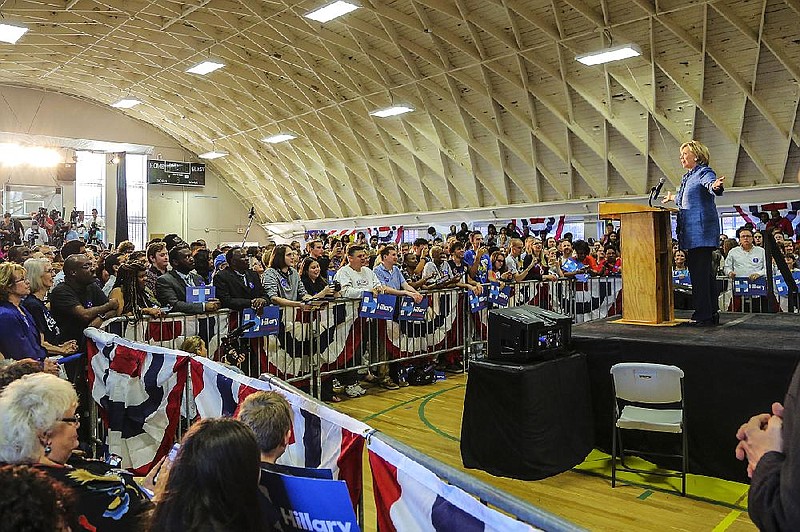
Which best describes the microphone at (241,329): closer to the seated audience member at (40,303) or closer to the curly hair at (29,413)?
the seated audience member at (40,303)

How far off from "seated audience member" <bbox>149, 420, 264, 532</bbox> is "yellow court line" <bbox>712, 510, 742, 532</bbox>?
2.95m

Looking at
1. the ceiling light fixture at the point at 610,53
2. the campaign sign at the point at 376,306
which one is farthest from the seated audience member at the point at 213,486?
the ceiling light fixture at the point at 610,53

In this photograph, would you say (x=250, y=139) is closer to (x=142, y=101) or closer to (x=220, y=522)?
(x=142, y=101)

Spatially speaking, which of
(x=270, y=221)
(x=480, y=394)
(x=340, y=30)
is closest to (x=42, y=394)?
(x=480, y=394)

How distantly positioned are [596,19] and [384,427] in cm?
1120

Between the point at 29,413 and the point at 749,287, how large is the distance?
952 centimetres

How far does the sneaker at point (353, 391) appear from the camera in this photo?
7.08 metres

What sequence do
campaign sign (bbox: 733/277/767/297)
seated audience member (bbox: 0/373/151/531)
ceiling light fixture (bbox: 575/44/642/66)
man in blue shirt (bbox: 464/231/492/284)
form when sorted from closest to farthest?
1. seated audience member (bbox: 0/373/151/531)
2. man in blue shirt (bbox: 464/231/492/284)
3. campaign sign (bbox: 733/277/767/297)
4. ceiling light fixture (bbox: 575/44/642/66)

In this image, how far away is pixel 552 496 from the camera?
4172mm

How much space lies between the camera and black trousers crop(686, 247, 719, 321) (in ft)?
17.6

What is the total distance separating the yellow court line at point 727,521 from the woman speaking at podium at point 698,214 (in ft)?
6.54

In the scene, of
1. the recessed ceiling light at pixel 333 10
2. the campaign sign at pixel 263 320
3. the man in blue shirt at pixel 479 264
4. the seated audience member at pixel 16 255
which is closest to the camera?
the campaign sign at pixel 263 320

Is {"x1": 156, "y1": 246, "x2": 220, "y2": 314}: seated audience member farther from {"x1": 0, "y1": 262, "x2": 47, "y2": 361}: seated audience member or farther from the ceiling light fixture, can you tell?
the ceiling light fixture

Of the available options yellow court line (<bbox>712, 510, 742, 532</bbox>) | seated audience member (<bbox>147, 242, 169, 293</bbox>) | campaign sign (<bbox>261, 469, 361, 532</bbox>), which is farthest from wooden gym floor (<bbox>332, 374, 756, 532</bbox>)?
seated audience member (<bbox>147, 242, 169, 293</bbox>)
